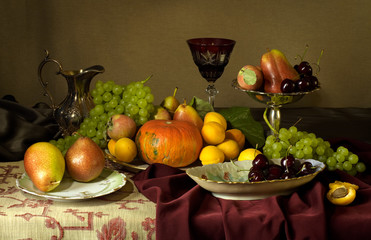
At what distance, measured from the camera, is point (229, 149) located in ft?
3.85

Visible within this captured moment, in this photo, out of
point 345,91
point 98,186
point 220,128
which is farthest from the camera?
point 345,91

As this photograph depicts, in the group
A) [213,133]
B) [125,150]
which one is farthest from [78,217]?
[213,133]

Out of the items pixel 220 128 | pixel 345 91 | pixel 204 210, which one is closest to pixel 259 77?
pixel 220 128

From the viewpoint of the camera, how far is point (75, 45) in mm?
2488

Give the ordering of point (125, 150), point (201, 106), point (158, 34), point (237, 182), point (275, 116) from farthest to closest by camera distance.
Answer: point (158, 34), point (201, 106), point (275, 116), point (125, 150), point (237, 182)

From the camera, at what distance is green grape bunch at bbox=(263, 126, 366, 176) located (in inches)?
43.1

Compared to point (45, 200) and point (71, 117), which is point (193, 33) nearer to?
point (71, 117)

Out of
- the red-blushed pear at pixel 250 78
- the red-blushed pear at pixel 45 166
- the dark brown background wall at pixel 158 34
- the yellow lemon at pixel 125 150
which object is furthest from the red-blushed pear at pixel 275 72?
the dark brown background wall at pixel 158 34

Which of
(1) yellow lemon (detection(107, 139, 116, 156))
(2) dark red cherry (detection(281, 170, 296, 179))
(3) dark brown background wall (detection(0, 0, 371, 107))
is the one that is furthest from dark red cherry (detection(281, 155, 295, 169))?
(3) dark brown background wall (detection(0, 0, 371, 107))

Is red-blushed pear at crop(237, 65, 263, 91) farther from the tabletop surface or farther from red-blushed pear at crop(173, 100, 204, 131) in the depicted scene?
the tabletop surface

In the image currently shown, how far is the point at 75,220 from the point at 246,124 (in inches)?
21.5

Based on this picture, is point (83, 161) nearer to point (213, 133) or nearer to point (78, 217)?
point (78, 217)

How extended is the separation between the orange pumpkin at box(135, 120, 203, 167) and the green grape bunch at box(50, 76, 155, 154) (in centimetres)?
10

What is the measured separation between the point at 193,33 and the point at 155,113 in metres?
1.28
